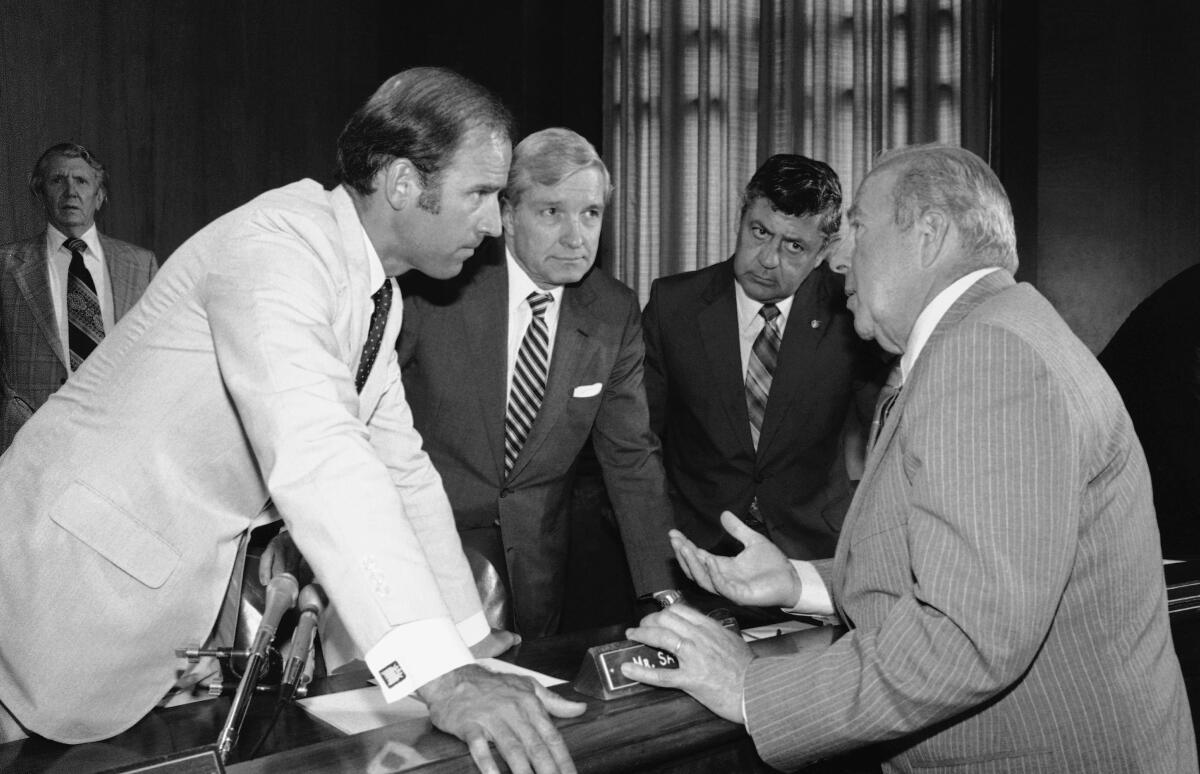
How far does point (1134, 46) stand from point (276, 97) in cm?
413

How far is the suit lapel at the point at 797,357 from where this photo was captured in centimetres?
322

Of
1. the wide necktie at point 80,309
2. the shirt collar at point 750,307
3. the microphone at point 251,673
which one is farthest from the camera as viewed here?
the wide necktie at point 80,309

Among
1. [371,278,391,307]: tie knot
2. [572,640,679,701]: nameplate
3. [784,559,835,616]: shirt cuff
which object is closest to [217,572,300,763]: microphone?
[572,640,679,701]: nameplate

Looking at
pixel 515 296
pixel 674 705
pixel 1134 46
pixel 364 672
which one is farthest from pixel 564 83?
pixel 674 705

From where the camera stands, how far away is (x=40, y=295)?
14.5 ft

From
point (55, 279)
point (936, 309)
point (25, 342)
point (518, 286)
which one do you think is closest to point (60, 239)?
point (55, 279)

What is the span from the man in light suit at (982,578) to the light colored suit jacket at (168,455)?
564 millimetres

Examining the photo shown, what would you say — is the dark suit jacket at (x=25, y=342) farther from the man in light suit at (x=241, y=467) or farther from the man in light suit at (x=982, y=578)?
the man in light suit at (x=982, y=578)

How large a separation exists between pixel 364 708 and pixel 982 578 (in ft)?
2.95

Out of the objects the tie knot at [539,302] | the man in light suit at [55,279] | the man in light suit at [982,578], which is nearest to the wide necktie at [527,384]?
the tie knot at [539,302]

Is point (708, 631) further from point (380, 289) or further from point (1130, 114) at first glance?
point (1130, 114)

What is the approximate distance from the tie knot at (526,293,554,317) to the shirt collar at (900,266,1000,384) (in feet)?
4.40

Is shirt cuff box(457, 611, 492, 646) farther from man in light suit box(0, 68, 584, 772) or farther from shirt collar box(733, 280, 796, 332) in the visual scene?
shirt collar box(733, 280, 796, 332)

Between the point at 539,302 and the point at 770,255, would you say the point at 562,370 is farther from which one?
the point at 770,255
